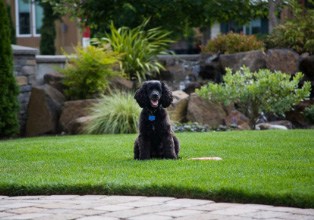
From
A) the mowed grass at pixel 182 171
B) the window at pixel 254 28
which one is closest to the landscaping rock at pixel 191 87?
the mowed grass at pixel 182 171

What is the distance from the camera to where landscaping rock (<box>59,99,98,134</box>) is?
13375 mm

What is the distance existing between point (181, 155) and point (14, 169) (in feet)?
6.86

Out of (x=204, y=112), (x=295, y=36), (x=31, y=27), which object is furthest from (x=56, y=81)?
(x=31, y=27)

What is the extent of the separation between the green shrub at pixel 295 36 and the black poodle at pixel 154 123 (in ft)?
26.7

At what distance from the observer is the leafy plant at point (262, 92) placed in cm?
1223

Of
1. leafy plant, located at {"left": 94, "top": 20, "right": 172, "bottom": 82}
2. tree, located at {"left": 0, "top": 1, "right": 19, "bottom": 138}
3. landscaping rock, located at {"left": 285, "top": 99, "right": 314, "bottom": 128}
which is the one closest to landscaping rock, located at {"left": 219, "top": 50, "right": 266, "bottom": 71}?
landscaping rock, located at {"left": 285, "top": 99, "right": 314, "bottom": 128}

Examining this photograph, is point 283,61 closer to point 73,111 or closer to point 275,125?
point 275,125

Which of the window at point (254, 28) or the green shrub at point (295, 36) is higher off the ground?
the window at point (254, 28)

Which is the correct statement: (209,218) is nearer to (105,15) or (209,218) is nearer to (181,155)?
(181,155)

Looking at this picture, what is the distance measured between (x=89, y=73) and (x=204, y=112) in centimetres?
255

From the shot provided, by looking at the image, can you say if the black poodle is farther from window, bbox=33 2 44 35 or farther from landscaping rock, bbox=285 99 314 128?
window, bbox=33 2 44 35

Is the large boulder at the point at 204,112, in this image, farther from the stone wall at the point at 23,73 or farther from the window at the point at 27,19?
the window at the point at 27,19

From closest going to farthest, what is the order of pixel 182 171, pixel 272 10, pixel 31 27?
pixel 182 171 → pixel 272 10 → pixel 31 27

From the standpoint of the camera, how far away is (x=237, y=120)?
1311 centimetres
